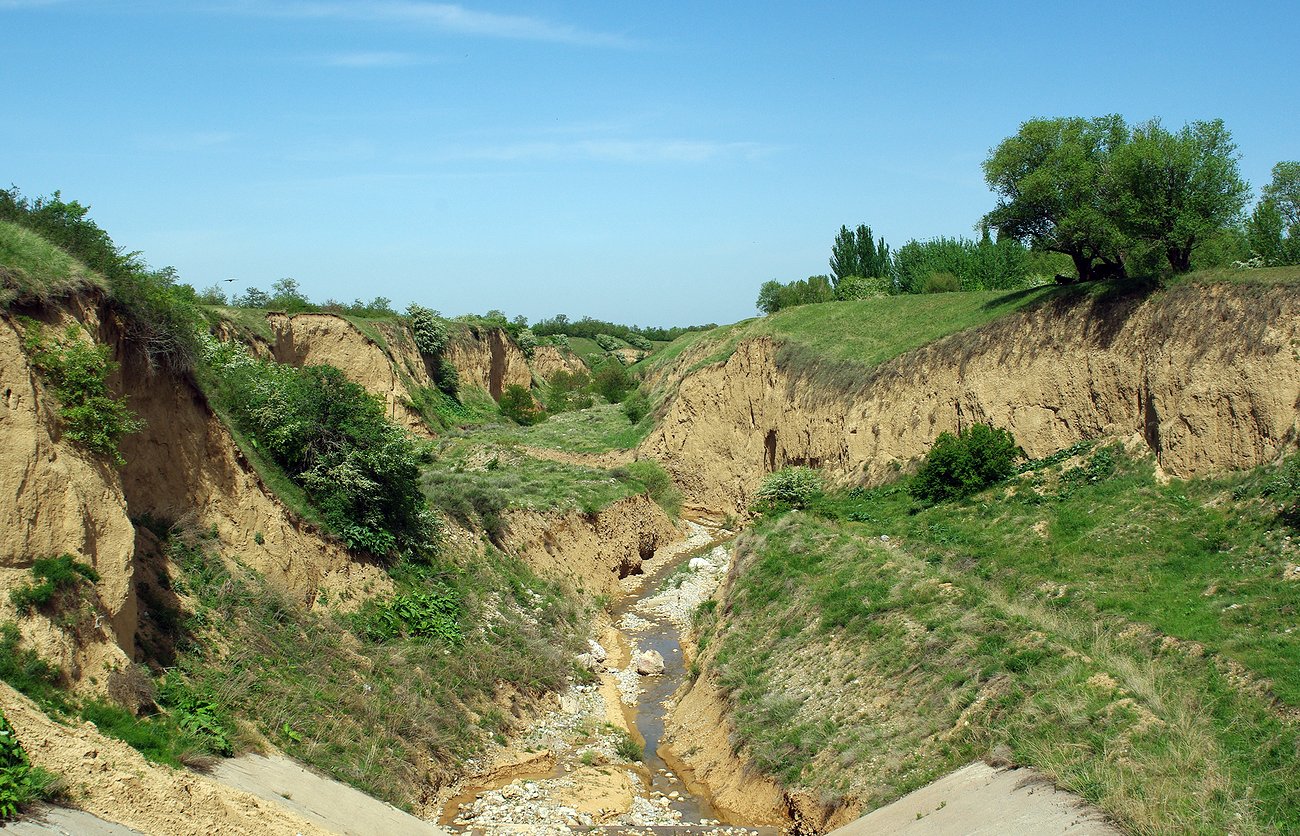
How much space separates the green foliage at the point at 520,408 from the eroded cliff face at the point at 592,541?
28730mm

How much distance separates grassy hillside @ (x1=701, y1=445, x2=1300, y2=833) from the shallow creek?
6.33 ft

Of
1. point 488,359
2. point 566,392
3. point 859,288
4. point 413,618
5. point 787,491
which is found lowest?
point 413,618

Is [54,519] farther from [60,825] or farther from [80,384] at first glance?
[60,825]

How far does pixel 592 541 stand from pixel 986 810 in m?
25.6

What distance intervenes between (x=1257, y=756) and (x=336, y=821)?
13.3 metres

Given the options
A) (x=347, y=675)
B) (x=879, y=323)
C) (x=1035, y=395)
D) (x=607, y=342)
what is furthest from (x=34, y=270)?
(x=607, y=342)

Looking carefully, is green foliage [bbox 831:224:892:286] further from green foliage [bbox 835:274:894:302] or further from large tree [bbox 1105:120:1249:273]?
large tree [bbox 1105:120:1249:273]

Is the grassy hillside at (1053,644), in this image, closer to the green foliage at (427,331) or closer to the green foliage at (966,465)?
the green foliage at (966,465)

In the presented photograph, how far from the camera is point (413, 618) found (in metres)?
24.6

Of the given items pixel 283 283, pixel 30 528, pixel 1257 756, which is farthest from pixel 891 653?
pixel 283 283

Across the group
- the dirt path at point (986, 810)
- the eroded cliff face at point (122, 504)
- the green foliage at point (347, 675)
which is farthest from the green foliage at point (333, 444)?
the dirt path at point (986, 810)

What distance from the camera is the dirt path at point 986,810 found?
41.7 feet

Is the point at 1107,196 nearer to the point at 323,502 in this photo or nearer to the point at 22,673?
the point at 323,502

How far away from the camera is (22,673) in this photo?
1350 centimetres
